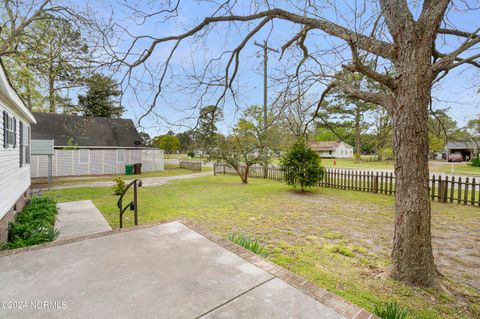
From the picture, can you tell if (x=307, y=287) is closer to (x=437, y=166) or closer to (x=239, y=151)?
(x=239, y=151)

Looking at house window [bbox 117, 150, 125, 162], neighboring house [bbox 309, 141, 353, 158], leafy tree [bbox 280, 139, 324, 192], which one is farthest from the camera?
neighboring house [bbox 309, 141, 353, 158]

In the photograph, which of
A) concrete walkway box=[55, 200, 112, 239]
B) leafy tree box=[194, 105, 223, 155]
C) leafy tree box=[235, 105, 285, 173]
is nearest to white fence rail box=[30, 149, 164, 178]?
leafy tree box=[235, 105, 285, 173]

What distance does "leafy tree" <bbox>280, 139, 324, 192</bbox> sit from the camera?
9.75 metres

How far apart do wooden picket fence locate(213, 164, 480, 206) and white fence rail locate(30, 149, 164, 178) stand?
256 inches

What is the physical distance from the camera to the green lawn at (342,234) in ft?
9.26

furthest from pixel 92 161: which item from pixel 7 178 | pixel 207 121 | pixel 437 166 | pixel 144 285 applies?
pixel 437 166

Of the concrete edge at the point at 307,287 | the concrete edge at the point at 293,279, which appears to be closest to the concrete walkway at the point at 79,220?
the concrete edge at the point at 293,279

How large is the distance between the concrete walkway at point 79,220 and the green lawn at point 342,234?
0.31 metres

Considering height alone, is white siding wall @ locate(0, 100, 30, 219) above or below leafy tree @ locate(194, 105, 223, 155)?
below

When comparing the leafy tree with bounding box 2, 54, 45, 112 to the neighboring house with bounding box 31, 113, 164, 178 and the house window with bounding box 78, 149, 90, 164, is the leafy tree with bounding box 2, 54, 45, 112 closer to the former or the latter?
the neighboring house with bounding box 31, 113, 164, 178

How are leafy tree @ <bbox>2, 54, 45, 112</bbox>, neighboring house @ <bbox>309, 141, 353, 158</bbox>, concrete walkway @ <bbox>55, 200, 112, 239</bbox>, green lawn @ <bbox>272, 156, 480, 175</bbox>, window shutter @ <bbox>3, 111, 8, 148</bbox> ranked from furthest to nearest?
neighboring house @ <bbox>309, 141, 353, 158</bbox> < green lawn @ <bbox>272, 156, 480, 175</bbox> < leafy tree @ <bbox>2, 54, 45, 112</bbox> < concrete walkway @ <bbox>55, 200, 112, 239</bbox> < window shutter @ <bbox>3, 111, 8, 148</bbox>

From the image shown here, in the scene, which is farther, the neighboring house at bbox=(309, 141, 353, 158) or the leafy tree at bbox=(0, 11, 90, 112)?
the neighboring house at bbox=(309, 141, 353, 158)

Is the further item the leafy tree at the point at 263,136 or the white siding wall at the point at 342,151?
the white siding wall at the point at 342,151

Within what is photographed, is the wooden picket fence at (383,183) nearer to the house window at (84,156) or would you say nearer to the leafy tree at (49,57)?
the leafy tree at (49,57)
